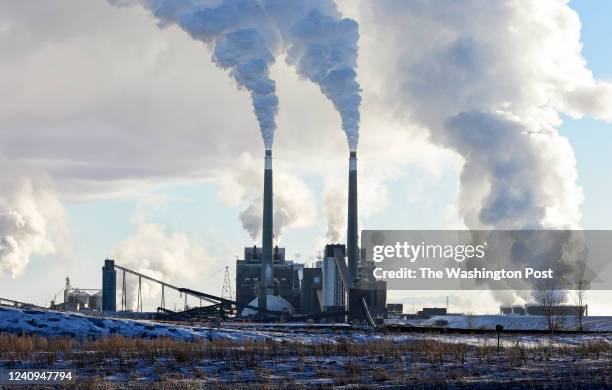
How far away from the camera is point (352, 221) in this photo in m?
189

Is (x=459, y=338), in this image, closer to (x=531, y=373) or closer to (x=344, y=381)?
(x=531, y=373)

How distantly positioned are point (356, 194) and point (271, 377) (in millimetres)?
151156

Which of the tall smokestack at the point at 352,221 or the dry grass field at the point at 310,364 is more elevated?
the tall smokestack at the point at 352,221

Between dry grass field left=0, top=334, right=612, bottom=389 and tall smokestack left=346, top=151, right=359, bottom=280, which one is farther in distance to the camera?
tall smokestack left=346, top=151, right=359, bottom=280

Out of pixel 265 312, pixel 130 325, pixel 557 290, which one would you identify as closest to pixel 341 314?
pixel 265 312

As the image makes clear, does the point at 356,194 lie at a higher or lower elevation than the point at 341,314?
higher

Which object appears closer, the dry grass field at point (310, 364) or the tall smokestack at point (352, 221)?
the dry grass field at point (310, 364)

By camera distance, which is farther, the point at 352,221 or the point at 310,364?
the point at 352,221

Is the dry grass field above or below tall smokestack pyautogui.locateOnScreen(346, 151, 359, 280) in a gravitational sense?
below

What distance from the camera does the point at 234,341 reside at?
6544 centimetres

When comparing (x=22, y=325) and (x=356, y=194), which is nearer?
(x=22, y=325)

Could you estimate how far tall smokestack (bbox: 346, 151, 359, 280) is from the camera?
188 metres

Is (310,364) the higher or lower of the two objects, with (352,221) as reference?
lower

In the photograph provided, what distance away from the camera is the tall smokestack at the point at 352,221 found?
18850 cm
